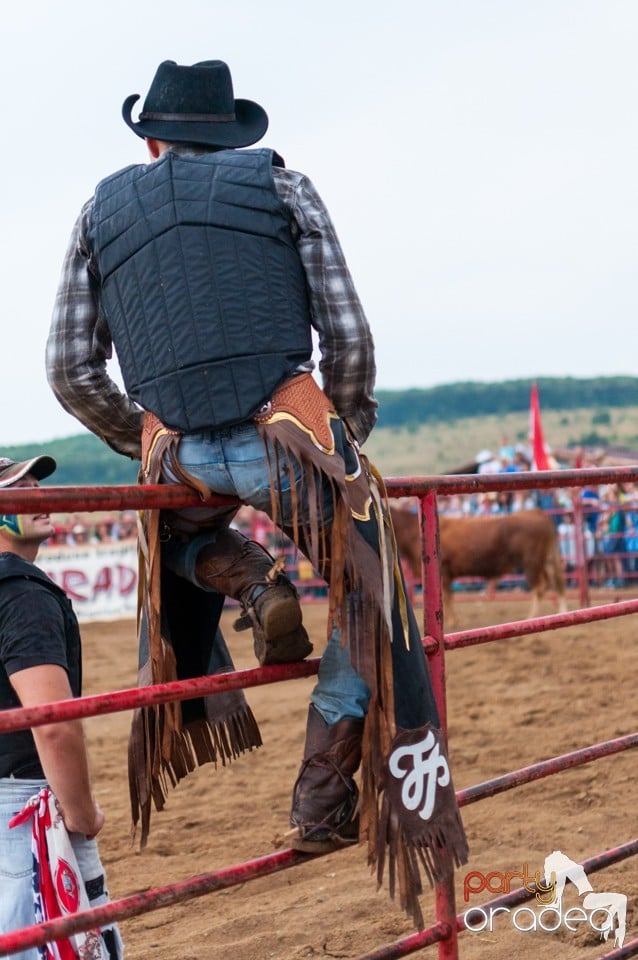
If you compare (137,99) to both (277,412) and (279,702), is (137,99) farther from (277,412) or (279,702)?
(279,702)

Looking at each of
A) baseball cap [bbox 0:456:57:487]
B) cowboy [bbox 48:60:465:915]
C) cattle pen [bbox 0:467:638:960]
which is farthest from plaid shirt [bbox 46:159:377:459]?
cattle pen [bbox 0:467:638:960]

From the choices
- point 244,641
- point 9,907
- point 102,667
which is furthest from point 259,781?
point 244,641

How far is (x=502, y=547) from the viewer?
14.4 m

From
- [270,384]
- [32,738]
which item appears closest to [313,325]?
[270,384]

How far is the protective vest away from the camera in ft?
7.18

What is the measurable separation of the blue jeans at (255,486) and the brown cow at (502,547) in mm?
11745

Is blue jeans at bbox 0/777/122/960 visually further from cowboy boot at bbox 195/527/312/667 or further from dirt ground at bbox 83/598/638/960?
dirt ground at bbox 83/598/638/960

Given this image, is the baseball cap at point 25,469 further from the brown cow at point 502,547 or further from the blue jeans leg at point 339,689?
the brown cow at point 502,547

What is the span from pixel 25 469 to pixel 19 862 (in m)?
0.88

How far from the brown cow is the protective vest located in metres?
11.9

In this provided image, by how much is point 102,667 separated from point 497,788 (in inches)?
341

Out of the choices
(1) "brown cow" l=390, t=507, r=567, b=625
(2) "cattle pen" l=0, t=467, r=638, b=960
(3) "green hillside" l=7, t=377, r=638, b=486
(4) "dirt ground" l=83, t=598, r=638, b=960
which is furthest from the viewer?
(3) "green hillside" l=7, t=377, r=638, b=486

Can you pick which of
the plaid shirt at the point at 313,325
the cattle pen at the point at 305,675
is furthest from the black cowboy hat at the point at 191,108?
the cattle pen at the point at 305,675

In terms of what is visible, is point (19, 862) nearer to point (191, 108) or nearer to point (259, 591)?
point (259, 591)
